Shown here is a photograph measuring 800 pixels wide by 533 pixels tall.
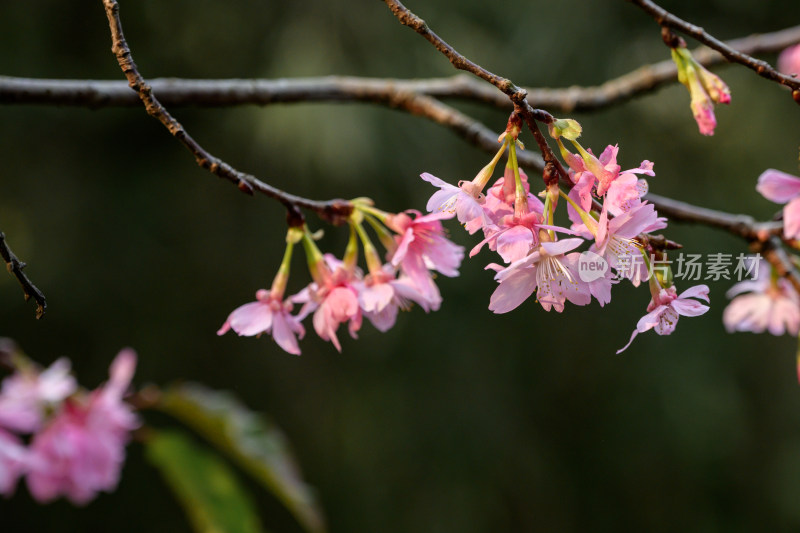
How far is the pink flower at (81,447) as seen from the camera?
35.6 inches

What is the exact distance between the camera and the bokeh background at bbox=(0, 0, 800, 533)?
2.63m

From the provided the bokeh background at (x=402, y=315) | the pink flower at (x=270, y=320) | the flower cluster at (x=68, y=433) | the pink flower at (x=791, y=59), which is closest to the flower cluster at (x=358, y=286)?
the pink flower at (x=270, y=320)

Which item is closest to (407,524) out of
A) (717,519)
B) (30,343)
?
(717,519)

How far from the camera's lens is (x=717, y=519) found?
3.09 metres

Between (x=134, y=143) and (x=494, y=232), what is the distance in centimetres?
276

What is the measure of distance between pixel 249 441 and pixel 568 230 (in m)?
0.70

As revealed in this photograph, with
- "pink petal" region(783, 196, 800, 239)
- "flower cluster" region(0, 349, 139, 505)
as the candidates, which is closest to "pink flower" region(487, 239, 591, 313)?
"pink petal" region(783, 196, 800, 239)

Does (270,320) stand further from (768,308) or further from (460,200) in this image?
(768,308)

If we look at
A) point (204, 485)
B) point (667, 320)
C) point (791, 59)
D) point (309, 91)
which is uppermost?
point (791, 59)

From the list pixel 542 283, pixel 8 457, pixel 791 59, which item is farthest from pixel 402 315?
pixel 542 283

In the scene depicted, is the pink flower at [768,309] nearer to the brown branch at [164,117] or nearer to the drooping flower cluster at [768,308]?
the drooping flower cluster at [768,308]

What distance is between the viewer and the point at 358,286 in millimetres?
500

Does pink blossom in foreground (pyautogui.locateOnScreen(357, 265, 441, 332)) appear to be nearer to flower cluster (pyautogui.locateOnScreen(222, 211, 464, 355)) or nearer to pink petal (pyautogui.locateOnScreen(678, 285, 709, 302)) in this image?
flower cluster (pyautogui.locateOnScreen(222, 211, 464, 355))

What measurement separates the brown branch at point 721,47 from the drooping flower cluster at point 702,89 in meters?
0.01
